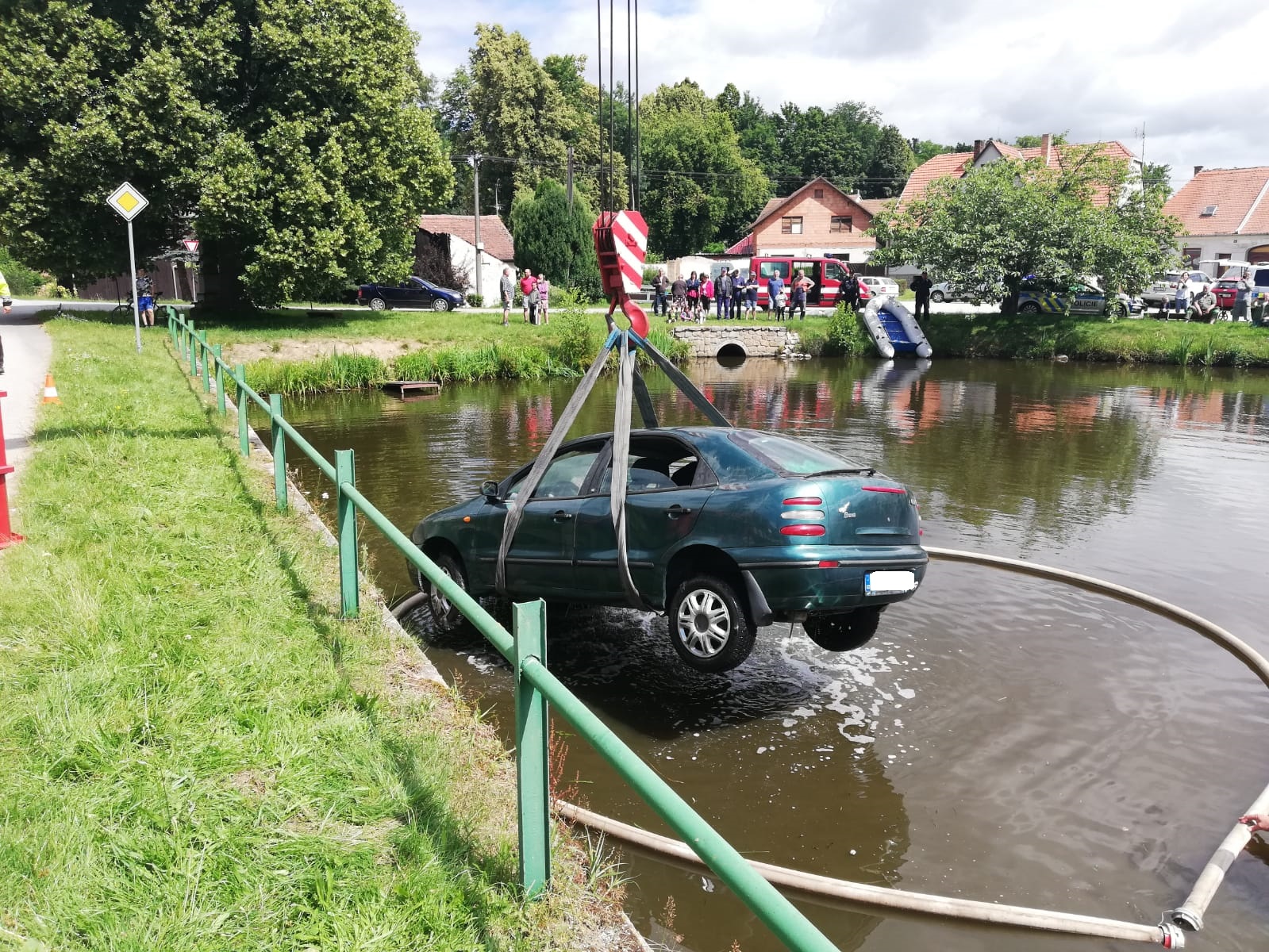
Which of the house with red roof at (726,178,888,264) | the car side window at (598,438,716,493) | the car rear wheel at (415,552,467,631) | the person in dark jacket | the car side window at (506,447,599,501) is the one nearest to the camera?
the car side window at (598,438,716,493)

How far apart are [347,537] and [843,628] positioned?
3355mm

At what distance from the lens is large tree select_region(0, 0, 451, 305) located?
26.9m

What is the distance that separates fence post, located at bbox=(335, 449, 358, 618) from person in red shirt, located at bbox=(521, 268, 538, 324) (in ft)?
90.0

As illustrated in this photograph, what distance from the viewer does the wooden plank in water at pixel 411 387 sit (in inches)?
1014

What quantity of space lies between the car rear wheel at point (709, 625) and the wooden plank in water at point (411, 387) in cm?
1992

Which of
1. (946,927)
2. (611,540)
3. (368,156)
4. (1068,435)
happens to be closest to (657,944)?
(946,927)

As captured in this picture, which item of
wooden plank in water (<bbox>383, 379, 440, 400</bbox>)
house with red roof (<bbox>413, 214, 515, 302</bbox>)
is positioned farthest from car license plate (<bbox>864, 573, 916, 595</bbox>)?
house with red roof (<bbox>413, 214, 515, 302</bbox>)

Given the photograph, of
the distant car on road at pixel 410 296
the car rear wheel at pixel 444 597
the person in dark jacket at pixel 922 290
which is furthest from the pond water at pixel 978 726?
the distant car on road at pixel 410 296

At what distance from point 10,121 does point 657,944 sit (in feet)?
102

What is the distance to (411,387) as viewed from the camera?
2583 centimetres

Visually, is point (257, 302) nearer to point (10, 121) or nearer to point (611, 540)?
point (10, 121)

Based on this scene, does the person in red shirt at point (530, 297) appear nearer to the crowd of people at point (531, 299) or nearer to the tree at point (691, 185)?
the crowd of people at point (531, 299)

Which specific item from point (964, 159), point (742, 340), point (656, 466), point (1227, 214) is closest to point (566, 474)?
point (656, 466)

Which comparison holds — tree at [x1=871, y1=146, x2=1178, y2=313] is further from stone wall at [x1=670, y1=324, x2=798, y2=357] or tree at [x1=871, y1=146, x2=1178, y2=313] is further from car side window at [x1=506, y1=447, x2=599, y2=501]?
car side window at [x1=506, y1=447, x2=599, y2=501]
